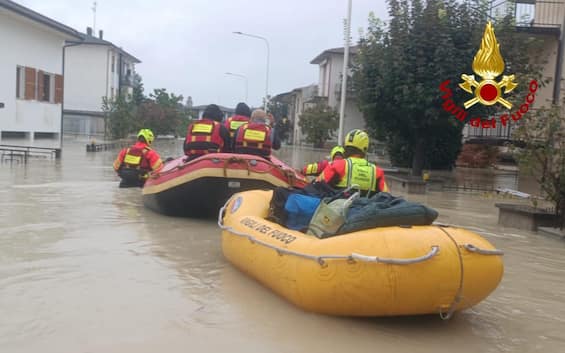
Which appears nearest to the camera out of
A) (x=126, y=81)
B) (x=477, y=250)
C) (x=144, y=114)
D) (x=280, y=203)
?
(x=477, y=250)

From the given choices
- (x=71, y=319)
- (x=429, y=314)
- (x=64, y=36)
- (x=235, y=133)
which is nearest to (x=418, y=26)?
(x=235, y=133)

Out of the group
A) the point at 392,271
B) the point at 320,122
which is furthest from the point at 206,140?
the point at 320,122

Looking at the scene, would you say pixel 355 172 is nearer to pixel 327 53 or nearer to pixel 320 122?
pixel 320 122

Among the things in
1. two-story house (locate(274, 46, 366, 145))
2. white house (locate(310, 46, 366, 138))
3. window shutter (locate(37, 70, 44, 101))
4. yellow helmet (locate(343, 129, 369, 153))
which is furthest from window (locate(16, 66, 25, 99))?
white house (locate(310, 46, 366, 138))

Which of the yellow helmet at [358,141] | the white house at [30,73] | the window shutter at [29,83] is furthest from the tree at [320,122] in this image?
the yellow helmet at [358,141]

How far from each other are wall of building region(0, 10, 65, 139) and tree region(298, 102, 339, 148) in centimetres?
1869

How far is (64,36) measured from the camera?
1126 inches

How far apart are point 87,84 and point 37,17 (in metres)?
30.9

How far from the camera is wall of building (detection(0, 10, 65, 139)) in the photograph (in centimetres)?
2422

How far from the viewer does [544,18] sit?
22250 mm

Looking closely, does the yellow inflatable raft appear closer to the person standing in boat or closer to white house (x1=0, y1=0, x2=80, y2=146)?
the person standing in boat

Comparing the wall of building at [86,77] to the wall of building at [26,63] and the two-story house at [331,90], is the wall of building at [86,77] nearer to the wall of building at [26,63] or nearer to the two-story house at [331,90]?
the two-story house at [331,90]

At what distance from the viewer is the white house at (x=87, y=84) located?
177 ft

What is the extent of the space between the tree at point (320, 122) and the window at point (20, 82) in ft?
70.9
